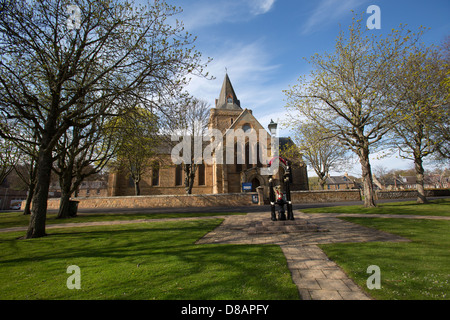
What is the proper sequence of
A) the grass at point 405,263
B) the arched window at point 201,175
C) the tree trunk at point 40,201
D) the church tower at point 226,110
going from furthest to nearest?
the church tower at point 226,110 → the arched window at point 201,175 → the tree trunk at point 40,201 → the grass at point 405,263

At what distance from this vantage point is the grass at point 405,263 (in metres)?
3.13

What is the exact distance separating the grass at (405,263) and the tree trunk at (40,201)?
11.3m

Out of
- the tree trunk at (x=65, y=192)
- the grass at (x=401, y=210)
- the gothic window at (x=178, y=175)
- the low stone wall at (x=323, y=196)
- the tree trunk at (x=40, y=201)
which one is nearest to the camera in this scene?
the tree trunk at (x=40, y=201)

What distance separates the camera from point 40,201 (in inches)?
348

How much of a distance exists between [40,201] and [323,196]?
82.1 ft

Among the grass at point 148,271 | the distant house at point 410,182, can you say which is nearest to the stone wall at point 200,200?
the grass at point 148,271

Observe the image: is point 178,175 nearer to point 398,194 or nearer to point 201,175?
point 201,175

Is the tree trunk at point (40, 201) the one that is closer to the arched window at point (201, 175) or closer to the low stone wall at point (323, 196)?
the low stone wall at point (323, 196)

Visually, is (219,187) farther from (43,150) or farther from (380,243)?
(380,243)

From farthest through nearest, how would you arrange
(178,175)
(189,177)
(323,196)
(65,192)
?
(178,175) → (189,177) → (323,196) → (65,192)

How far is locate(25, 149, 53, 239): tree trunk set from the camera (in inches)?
342

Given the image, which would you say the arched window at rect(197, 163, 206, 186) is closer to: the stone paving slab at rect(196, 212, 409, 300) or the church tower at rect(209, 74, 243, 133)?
the church tower at rect(209, 74, 243, 133)

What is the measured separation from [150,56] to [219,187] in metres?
22.3

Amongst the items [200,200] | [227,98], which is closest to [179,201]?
[200,200]
